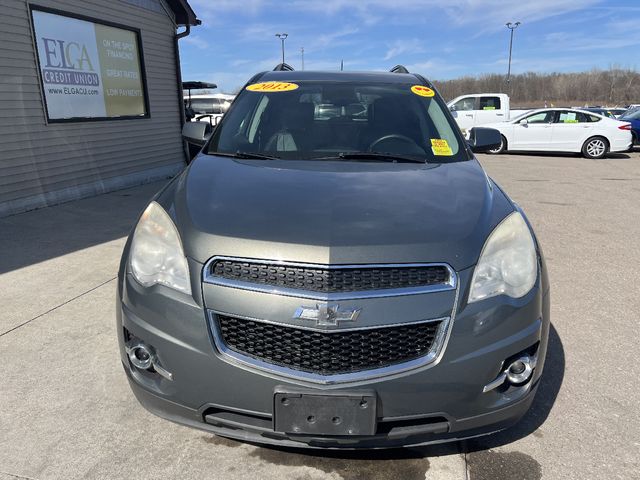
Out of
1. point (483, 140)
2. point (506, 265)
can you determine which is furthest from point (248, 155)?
point (483, 140)

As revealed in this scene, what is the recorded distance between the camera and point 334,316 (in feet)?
5.64

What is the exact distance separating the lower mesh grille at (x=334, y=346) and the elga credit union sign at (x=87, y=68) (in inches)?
284

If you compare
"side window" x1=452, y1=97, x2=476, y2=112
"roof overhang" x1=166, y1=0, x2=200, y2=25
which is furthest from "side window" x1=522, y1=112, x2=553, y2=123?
"roof overhang" x1=166, y1=0, x2=200, y2=25

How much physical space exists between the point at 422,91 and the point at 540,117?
1408cm

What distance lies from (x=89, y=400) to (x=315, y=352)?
1.52 m

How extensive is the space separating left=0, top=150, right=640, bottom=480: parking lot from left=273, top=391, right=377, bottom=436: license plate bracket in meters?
0.44

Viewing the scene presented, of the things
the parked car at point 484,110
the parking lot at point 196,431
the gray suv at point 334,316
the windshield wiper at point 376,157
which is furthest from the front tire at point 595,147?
the gray suv at point 334,316

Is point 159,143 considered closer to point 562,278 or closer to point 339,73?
point 339,73

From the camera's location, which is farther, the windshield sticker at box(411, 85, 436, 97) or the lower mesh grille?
the windshield sticker at box(411, 85, 436, 97)

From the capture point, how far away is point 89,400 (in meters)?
2.59

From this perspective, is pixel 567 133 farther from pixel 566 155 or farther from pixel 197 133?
pixel 197 133

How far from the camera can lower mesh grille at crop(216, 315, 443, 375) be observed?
1757 mm

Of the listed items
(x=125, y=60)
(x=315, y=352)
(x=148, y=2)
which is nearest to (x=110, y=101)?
(x=125, y=60)

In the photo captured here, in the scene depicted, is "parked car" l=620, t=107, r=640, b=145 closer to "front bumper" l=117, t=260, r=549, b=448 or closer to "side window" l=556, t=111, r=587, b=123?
"side window" l=556, t=111, r=587, b=123
